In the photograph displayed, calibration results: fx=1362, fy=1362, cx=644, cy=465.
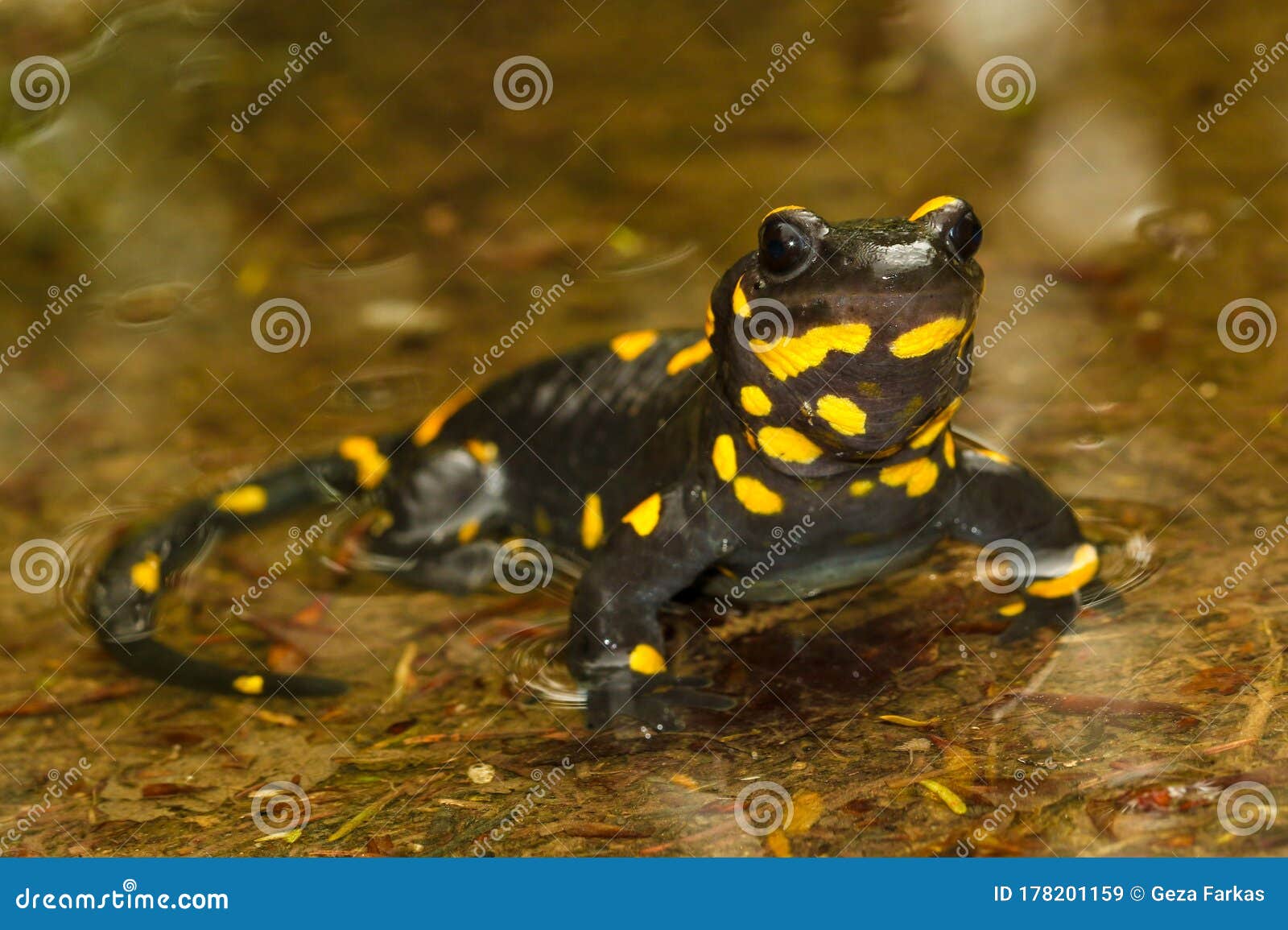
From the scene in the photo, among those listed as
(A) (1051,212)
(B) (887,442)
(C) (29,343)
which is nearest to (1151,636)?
(B) (887,442)

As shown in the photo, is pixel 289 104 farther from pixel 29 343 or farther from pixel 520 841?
pixel 520 841

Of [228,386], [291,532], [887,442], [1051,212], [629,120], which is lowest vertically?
[887,442]
